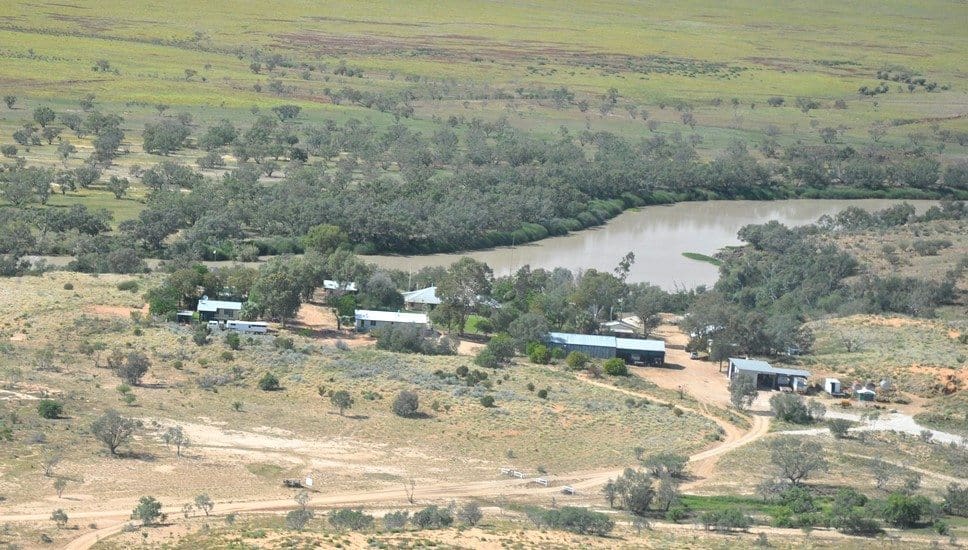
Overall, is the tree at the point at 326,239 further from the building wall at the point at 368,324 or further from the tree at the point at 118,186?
the tree at the point at 118,186

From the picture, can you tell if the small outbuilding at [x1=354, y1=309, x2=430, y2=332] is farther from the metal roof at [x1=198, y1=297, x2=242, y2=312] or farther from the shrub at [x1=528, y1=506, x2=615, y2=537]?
the shrub at [x1=528, y1=506, x2=615, y2=537]

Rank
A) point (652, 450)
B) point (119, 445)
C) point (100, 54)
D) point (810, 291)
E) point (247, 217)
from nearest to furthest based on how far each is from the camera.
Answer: point (119, 445) < point (652, 450) < point (810, 291) < point (247, 217) < point (100, 54)

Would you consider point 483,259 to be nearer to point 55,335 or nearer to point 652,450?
point 55,335

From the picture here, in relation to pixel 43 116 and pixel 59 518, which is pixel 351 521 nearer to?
pixel 59 518

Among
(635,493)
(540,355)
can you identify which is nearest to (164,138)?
(540,355)

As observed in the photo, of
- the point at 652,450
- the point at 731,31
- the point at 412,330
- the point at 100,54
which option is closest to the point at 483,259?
the point at 412,330

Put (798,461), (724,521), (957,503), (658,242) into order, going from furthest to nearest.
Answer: (658,242) → (798,461) → (957,503) → (724,521)

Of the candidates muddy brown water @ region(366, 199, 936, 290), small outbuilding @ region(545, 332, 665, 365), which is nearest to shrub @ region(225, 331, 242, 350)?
small outbuilding @ region(545, 332, 665, 365)
